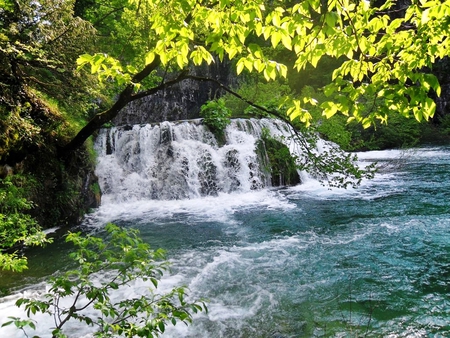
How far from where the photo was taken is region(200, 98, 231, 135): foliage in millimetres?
13086

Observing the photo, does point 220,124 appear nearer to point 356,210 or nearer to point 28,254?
point 356,210

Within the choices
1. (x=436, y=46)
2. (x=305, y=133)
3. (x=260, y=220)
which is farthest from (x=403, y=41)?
(x=260, y=220)

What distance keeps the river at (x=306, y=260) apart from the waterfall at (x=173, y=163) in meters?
0.95

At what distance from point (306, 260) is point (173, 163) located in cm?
733

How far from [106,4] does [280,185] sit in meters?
10.9

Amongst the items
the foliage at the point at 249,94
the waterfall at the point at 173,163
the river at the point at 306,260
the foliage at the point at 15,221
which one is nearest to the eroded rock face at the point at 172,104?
the foliage at the point at 249,94

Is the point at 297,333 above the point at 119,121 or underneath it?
underneath

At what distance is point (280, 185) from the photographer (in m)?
12.5

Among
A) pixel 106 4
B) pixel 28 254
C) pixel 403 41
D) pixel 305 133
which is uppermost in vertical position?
pixel 106 4

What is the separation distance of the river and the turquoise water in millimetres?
19

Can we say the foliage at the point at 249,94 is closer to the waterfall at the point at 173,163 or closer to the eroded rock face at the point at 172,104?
the eroded rock face at the point at 172,104

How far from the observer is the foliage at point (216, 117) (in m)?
13.1

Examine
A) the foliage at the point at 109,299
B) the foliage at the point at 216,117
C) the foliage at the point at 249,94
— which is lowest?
the foliage at the point at 109,299

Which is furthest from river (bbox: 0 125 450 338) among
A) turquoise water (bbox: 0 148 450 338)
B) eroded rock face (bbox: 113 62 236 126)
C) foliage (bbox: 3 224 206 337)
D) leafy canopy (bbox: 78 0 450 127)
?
eroded rock face (bbox: 113 62 236 126)
